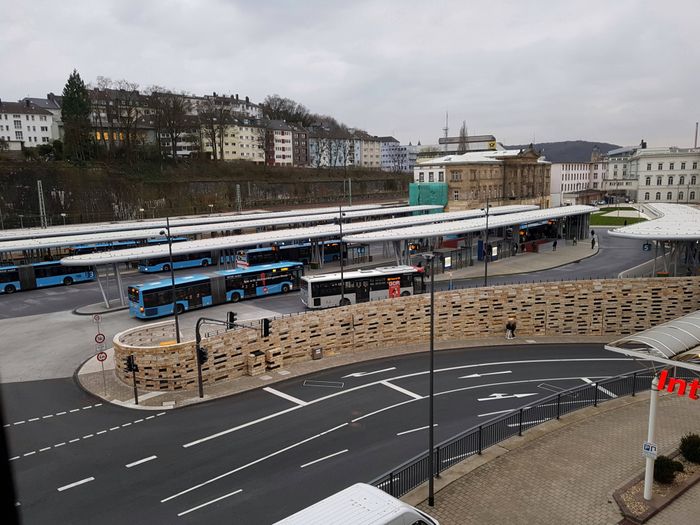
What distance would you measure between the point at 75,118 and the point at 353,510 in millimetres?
92383

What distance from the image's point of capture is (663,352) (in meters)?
12.8

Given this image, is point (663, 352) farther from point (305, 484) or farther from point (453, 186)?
point (453, 186)

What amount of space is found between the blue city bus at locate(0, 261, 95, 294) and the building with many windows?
216ft

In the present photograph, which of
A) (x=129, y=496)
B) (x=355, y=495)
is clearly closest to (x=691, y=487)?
(x=355, y=495)

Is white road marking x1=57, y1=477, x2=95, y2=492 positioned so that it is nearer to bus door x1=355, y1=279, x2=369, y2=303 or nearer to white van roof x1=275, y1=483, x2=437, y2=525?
white van roof x1=275, y1=483, x2=437, y2=525

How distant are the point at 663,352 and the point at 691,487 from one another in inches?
143

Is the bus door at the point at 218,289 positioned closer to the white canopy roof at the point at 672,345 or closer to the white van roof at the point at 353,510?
the white van roof at the point at 353,510

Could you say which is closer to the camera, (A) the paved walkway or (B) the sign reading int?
(B) the sign reading int

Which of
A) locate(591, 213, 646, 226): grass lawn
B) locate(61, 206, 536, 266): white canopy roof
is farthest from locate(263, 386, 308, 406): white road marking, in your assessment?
locate(591, 213, 646, 226): grass lawn

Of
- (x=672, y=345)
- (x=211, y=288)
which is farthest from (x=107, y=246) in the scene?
(x=672, y=345)

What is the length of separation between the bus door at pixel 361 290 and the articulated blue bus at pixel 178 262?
16008mm

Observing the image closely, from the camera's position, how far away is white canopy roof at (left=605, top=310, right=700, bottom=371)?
41.3ft

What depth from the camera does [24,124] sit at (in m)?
101

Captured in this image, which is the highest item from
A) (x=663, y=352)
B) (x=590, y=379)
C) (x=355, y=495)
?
(x=663, y=352)
